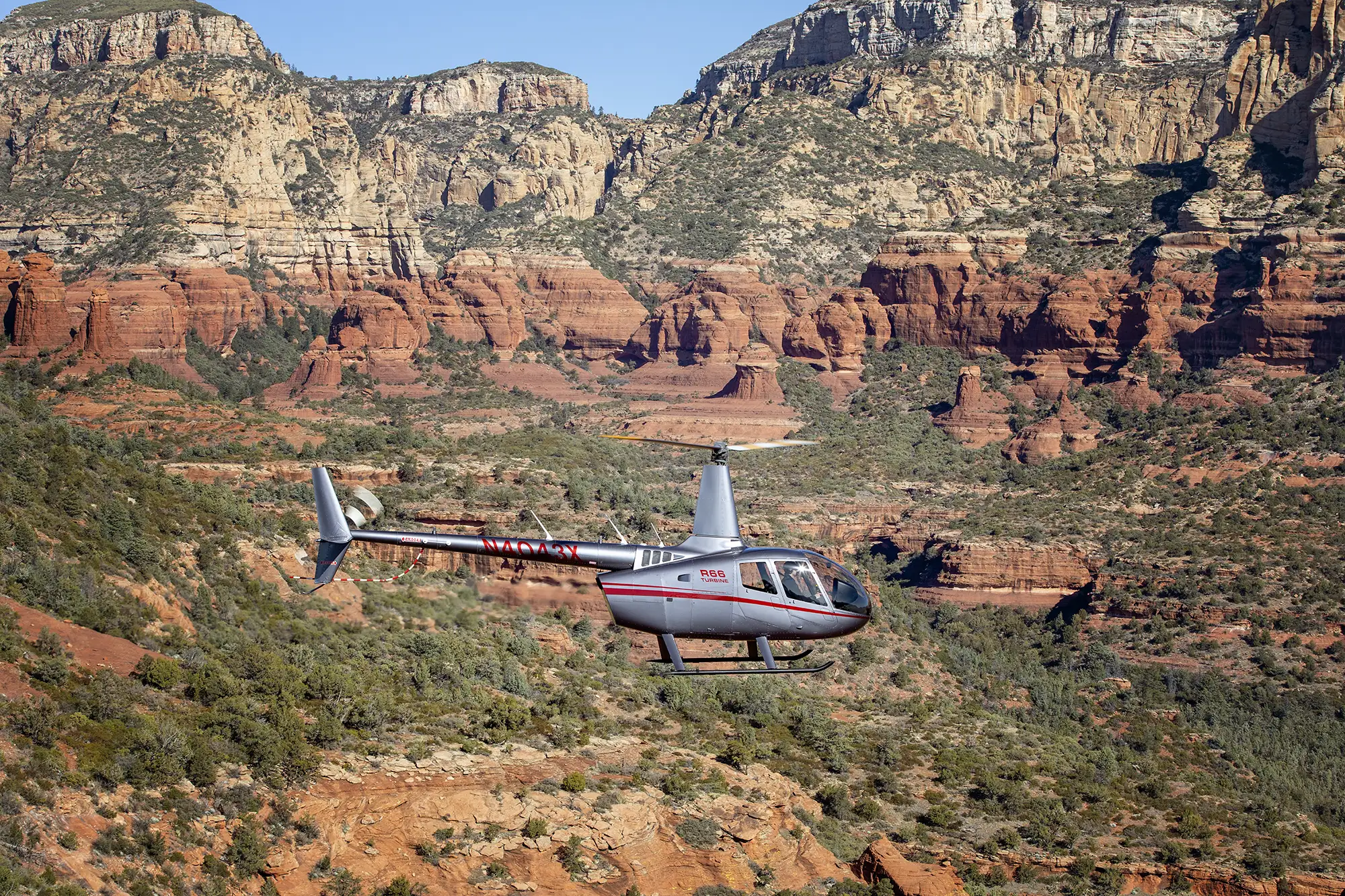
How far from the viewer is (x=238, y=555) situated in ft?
203

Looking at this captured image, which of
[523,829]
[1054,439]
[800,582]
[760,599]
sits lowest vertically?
[523,829]

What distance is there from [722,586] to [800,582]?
1.62m

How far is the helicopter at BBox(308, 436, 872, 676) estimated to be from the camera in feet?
118

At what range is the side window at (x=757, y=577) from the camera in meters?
36.1

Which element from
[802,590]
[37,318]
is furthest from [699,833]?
[37,318]

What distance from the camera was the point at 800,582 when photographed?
3600 cm

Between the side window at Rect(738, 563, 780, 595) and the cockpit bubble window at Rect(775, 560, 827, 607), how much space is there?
223 mm

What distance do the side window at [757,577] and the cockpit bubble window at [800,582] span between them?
0.73 ft

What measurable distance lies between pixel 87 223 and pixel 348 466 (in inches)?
3700

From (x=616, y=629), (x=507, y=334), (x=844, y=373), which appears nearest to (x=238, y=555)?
(x=616, y=629)

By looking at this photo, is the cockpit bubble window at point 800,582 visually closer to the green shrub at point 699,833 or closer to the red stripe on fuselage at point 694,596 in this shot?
the red stripe on fuselage at point 694,596

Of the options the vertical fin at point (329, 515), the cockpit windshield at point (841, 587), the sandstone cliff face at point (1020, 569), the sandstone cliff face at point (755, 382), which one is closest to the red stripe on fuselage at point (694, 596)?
the cockpit windshield at point (841, 587)

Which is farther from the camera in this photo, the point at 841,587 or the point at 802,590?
the point at 841,587

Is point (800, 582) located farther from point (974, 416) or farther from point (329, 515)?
point (974, 416)
